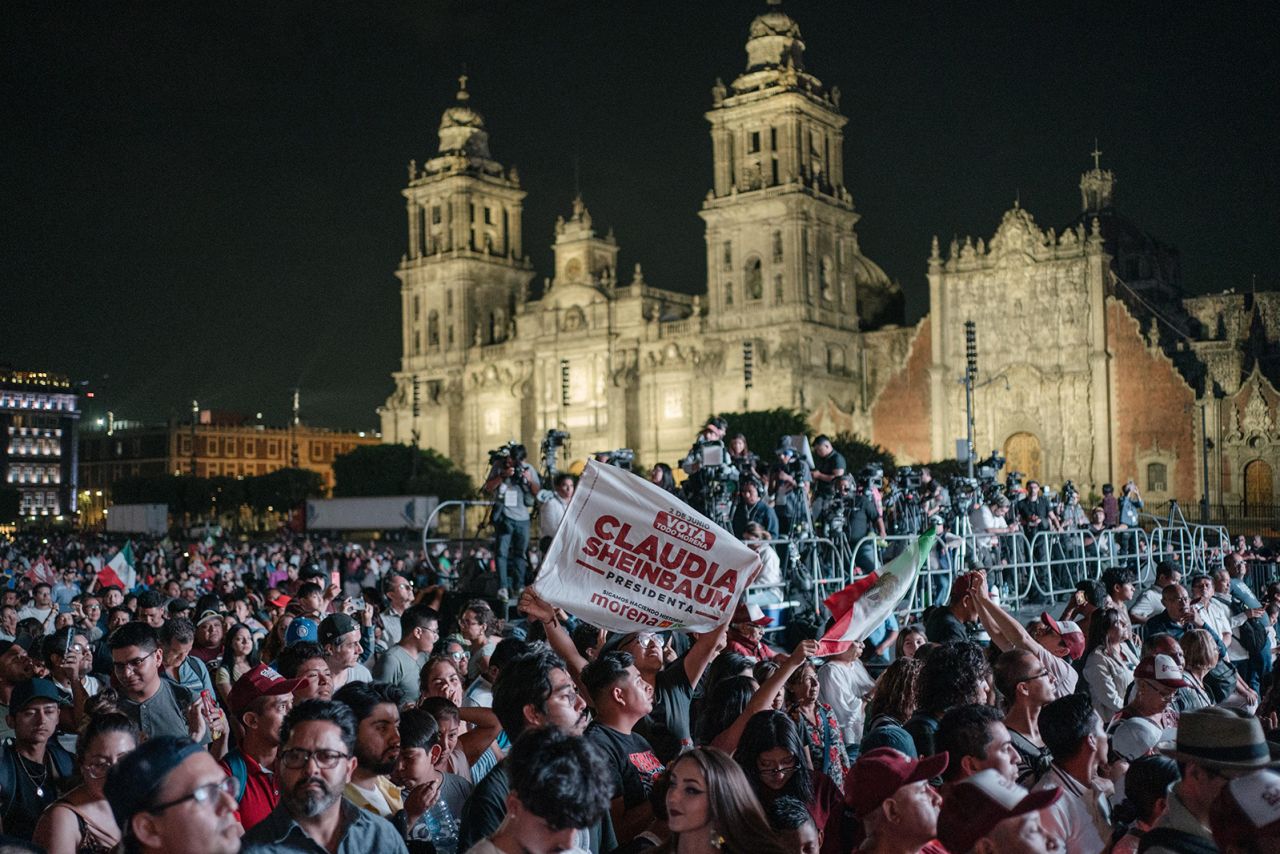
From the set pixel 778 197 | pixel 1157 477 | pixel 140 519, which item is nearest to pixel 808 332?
pixel 778 197

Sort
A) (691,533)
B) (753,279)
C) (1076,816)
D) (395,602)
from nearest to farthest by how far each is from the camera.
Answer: (1076,816) < (691,533) < (395,602) < (753,279)

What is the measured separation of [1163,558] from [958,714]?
16683 mm

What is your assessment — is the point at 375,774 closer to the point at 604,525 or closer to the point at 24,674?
the point at 604,525

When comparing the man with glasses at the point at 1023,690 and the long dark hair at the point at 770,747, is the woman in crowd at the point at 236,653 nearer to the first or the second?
the long dark hair at the point at 770,747

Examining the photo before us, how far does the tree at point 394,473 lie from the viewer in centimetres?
7444

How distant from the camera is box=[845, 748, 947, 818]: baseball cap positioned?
176 inches

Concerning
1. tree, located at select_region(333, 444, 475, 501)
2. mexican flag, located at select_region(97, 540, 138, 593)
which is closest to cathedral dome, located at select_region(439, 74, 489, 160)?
tree, located at select_region(333, 444, 475, 501)

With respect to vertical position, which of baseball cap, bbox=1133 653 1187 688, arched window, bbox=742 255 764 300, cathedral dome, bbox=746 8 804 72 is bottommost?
baseball cap, bbox=1133 653 1187 688

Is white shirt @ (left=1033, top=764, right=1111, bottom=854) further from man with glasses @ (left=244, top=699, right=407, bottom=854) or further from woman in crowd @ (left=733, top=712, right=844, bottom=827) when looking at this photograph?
man with glasses @ (left=244, top=699, right=407, bottom=854)

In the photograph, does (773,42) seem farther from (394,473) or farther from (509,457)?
(509,457)

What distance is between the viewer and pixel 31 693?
6.10m

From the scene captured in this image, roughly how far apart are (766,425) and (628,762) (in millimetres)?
55062

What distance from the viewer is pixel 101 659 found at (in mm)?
9211

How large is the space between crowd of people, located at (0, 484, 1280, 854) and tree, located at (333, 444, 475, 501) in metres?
65.3
